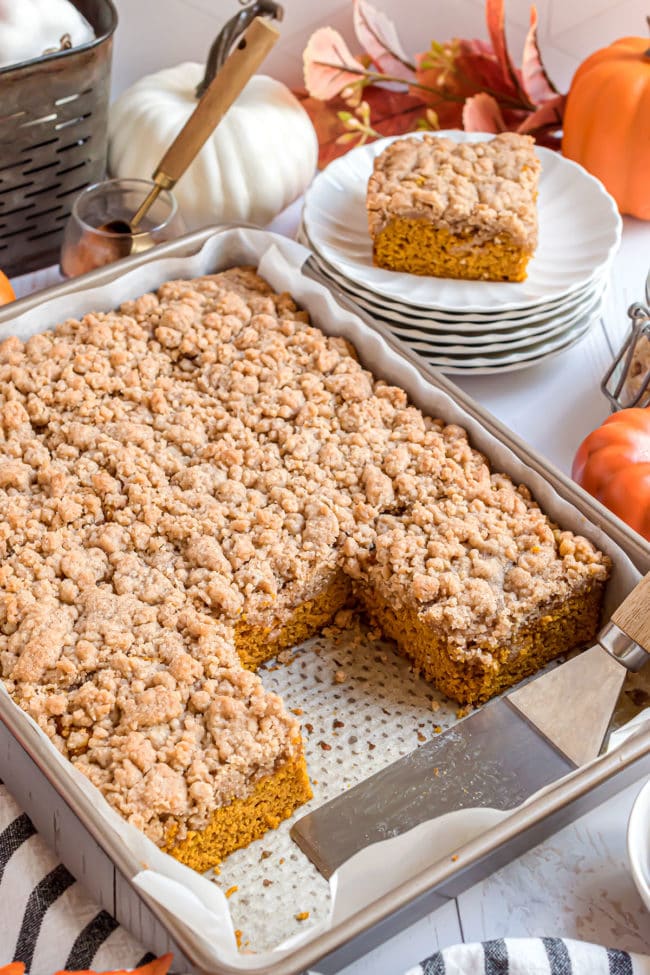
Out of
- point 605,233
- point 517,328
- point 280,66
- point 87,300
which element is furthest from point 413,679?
point 280,66

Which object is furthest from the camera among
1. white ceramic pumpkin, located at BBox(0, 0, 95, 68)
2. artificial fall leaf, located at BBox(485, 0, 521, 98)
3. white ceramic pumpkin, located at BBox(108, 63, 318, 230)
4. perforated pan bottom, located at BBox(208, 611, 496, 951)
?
artificial fall leaf, located at BBox(485, 0, 521, 98)

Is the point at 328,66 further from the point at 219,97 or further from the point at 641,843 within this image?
the point at 641,843

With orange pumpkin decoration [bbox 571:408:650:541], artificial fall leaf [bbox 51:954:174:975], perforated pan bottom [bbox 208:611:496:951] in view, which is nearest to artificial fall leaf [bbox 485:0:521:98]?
orange pumpkin decoration [bbox 571:408:650:541]

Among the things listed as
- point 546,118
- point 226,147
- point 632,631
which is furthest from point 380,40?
point 632,631

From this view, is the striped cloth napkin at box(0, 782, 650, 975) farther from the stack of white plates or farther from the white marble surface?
the stack of white plates

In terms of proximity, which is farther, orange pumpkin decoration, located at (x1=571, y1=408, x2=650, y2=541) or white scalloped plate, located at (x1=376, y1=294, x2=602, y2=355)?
white scalloped plate, located at (x1=376, y1=294, x2=602, y2=355)

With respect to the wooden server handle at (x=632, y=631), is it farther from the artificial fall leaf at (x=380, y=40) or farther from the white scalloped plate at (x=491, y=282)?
the artificial fall leaf at (x=380, y=40)
